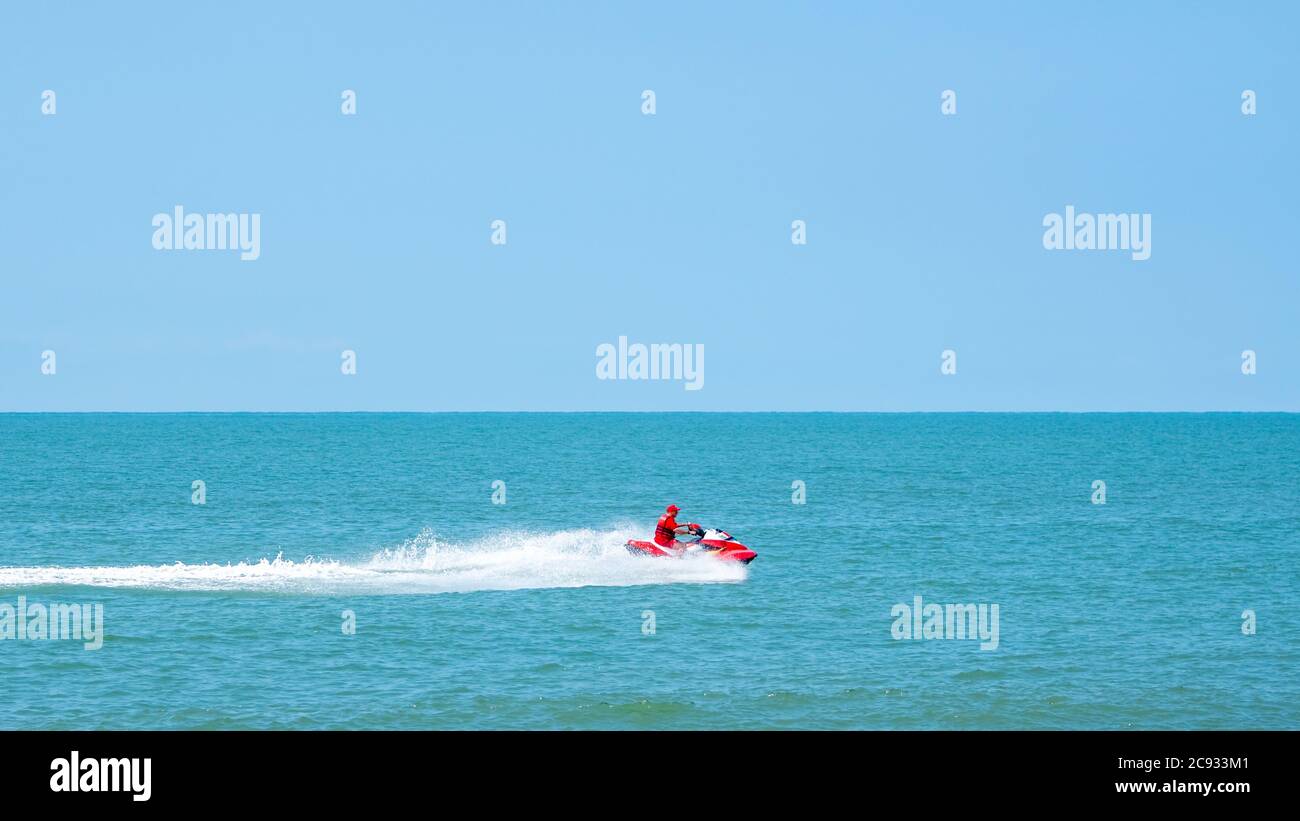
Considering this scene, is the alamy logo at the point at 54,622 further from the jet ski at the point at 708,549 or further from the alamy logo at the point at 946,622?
the alamy logo at the point at 946,622

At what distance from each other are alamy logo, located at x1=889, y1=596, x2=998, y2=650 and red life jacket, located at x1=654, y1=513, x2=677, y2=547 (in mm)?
8066

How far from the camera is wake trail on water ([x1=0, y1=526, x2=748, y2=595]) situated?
137 ft

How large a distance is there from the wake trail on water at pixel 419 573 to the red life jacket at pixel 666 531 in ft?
2.31

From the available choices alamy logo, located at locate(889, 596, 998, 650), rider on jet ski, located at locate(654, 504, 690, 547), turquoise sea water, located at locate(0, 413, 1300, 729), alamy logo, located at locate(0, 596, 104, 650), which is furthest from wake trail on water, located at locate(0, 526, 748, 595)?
alamy logo, located at locate(889, 596, 998, 650)

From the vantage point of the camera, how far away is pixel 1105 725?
27.0 meters

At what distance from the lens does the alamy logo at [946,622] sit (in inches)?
1400

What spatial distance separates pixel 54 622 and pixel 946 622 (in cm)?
2349

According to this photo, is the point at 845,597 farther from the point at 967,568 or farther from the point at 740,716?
the point at 740,716
